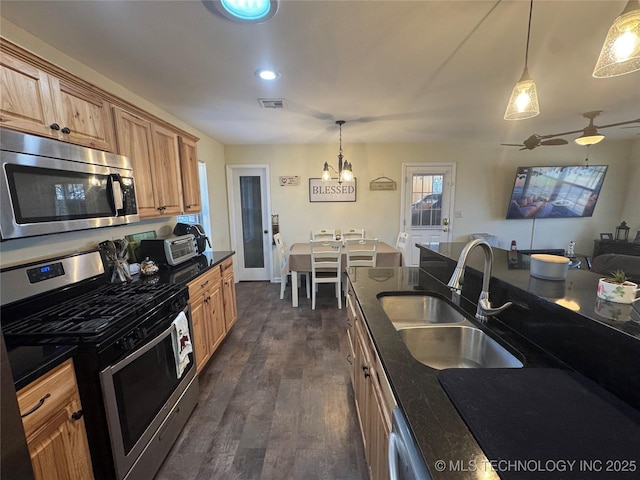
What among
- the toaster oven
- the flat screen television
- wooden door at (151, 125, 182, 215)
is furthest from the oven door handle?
the flat screen television

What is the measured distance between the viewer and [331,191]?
464cm

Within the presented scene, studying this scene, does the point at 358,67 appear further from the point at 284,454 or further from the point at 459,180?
the point at 459,180

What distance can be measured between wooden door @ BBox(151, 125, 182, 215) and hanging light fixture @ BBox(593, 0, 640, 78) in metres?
2.78

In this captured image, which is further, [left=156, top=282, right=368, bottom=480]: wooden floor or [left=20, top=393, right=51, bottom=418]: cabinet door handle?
[left=156, top=282, right=368, bottom=480]: wooden floor

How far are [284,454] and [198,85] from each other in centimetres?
281

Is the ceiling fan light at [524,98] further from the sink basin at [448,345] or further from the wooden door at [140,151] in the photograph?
the wooden door at [140,151]

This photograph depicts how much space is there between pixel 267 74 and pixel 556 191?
5.28 meters

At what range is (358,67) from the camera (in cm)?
196

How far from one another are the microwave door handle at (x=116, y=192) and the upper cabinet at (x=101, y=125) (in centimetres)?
21

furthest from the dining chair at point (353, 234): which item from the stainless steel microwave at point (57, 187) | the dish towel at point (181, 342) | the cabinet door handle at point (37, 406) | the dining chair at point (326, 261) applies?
the cabinet door handle at point (37, 406)

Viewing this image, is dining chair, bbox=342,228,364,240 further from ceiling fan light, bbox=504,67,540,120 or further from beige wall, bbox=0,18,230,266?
ceiling fan light, bbox=504,67,540,120

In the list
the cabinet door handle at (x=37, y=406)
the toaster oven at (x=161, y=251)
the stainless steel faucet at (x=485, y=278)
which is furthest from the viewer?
the toaster oven at (x=161, y=251)

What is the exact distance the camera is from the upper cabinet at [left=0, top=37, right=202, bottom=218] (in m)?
1.22

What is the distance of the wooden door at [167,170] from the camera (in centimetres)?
224
